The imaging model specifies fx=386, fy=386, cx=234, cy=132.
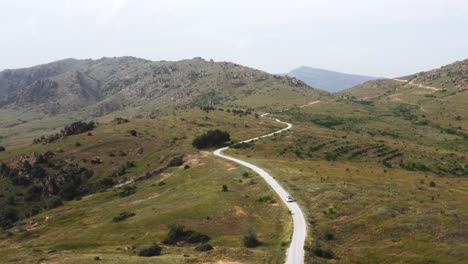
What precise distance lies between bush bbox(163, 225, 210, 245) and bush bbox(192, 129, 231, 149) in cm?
6934

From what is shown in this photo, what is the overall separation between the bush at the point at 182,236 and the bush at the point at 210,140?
227ft

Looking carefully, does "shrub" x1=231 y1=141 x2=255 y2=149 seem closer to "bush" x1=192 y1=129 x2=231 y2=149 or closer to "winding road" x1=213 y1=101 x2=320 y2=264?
"bush" x1=192 y1=129 x2=231 y2=149

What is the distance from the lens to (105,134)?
146875mm

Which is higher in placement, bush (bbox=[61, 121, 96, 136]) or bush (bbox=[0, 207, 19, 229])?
bush (bbox=[61, 121, 96, 136])

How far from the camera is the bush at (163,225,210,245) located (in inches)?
2162

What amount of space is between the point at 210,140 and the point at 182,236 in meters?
72.9

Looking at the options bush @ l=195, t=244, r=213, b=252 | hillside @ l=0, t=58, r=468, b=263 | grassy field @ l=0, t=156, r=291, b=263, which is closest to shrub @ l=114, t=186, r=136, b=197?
hillside @ l=0, t=58, r=468, b=263

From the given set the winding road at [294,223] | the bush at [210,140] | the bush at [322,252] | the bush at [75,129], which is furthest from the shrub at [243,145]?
the bush at [322,252]

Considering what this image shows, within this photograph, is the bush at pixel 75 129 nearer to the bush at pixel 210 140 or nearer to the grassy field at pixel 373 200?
the bush at pixel 210 140

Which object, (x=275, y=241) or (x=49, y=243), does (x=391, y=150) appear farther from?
(x=49, y=243)

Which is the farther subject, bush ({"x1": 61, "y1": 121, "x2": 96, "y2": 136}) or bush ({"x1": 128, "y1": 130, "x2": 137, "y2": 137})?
bush ({"x1": 61, "y1": 121, "x2": 96, "y2": 136})

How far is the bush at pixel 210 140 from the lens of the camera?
126188 millimetres

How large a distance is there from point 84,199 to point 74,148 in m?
43.8

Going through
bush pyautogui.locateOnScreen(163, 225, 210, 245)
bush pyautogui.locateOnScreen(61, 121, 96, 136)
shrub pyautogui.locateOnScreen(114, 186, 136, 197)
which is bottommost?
shrub pyautogui.locateOnScreen(114, 186, 136, 197)
